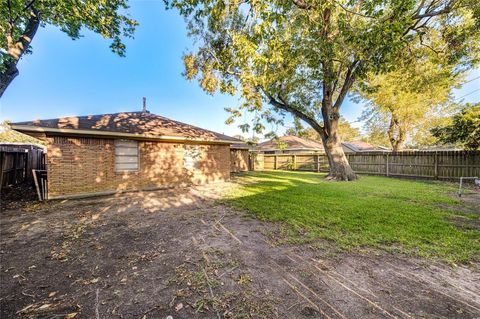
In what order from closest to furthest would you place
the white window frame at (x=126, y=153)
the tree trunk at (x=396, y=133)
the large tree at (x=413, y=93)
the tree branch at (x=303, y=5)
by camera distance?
the tree branch at (x=303, y=5)
the white window frame at (x=126, y=153)
the large tree at (x=413, y=93)
the tree trunk at (x=396, y=133)

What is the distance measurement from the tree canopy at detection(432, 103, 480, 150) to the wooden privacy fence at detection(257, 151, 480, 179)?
635mm

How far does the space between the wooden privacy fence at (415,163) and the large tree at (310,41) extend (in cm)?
403

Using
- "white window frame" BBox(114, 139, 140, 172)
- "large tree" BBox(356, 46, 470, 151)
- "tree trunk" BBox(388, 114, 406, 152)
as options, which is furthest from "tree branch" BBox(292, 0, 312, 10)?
"tree trunk" BBox(388, 114, 406, 152)

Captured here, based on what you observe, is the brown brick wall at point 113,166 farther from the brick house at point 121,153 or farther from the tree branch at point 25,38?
the tree branch at point 25,38

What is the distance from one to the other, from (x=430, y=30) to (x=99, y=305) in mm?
14371

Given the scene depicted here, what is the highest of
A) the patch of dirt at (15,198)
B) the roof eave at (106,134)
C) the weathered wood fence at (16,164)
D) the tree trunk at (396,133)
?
the tree trunk at (396,133)

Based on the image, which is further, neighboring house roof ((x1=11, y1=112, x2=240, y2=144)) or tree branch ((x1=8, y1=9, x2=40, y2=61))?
tree branch ((x1=8, y1=9, x2=40, y2=61))

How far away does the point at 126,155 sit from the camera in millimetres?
8812

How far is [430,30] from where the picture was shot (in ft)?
29.9

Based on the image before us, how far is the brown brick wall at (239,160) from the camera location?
1956 cm

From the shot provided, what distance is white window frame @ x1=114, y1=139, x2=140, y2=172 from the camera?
8.58 m

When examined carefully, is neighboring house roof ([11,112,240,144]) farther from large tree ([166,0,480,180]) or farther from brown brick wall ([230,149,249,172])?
brown brick wall ([230,149,249,172])

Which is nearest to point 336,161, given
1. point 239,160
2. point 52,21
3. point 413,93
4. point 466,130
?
point 466,130

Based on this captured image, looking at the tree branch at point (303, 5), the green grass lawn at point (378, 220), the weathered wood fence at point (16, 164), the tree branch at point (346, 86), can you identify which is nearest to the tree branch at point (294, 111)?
the tree branch at point (346, 86)
